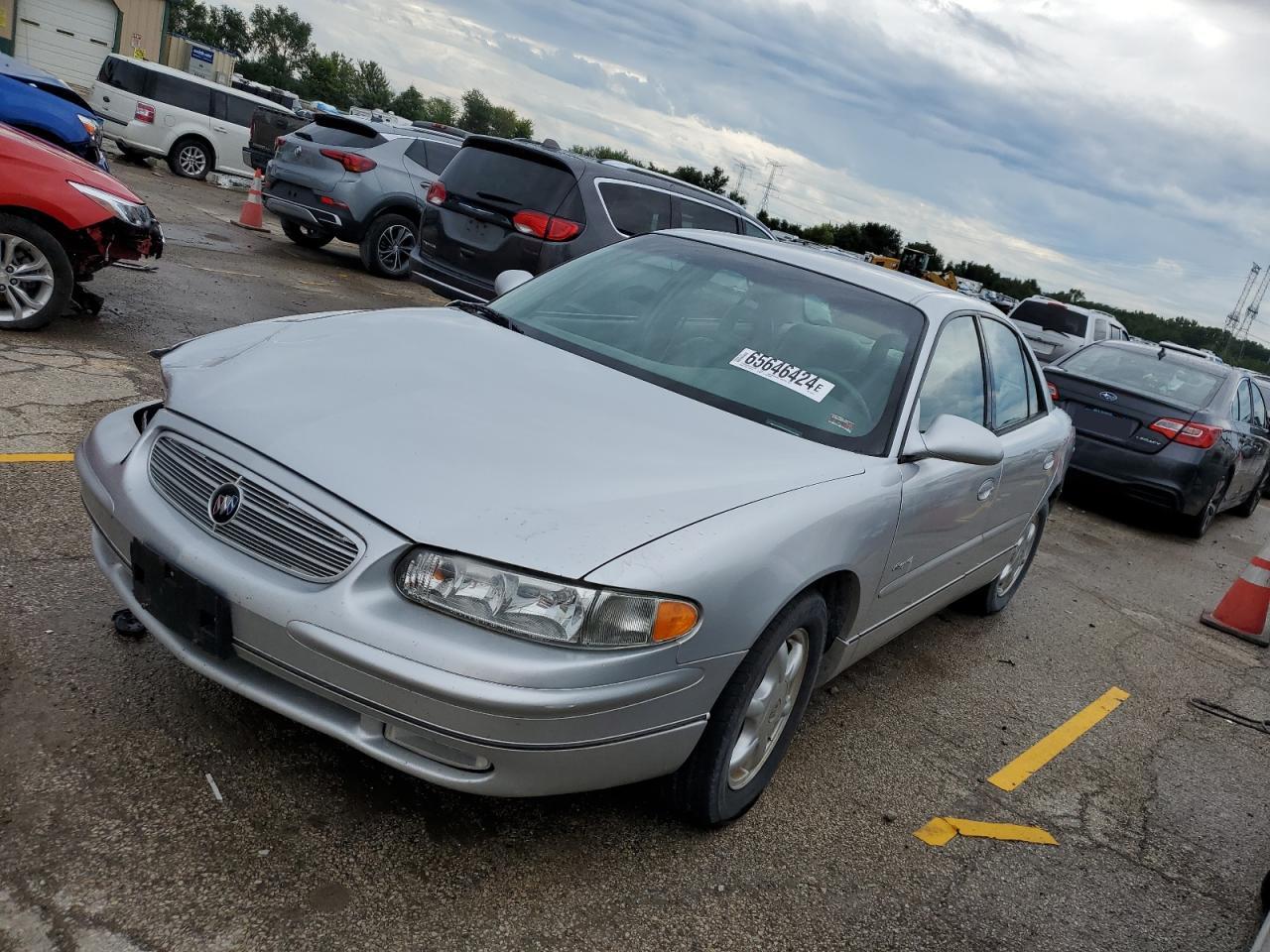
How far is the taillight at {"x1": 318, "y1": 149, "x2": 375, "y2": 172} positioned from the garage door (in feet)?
83.1

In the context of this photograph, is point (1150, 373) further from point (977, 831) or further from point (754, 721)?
point (754, 721)

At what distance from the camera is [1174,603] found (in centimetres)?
712

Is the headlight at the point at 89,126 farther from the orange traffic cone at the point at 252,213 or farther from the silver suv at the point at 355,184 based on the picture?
the orange traffic cone at the point at 252,213

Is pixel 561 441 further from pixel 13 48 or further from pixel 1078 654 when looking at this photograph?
pixel 13 48

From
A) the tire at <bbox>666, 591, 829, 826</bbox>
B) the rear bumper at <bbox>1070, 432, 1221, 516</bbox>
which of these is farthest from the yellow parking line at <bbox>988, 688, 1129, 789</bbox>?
the rear bumper at <bbox>1070, 432, 1221, 516</bbox>

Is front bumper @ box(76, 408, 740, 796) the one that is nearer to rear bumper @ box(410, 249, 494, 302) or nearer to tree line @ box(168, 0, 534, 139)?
rear bumper @ box(410, 249, 494, 302)

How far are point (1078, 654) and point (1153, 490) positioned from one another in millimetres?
3919

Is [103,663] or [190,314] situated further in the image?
[190,314]

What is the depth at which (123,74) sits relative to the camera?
59.7 ft

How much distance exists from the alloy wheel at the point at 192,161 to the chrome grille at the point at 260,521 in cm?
1826

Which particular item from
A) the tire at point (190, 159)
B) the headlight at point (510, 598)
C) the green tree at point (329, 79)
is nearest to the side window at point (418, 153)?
the tire at point (190, 159)

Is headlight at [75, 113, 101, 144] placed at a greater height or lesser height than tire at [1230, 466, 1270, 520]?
greater

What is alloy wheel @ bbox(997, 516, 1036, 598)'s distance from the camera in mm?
5477

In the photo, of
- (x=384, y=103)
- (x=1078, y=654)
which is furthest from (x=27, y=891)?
(x=384, y=103)
